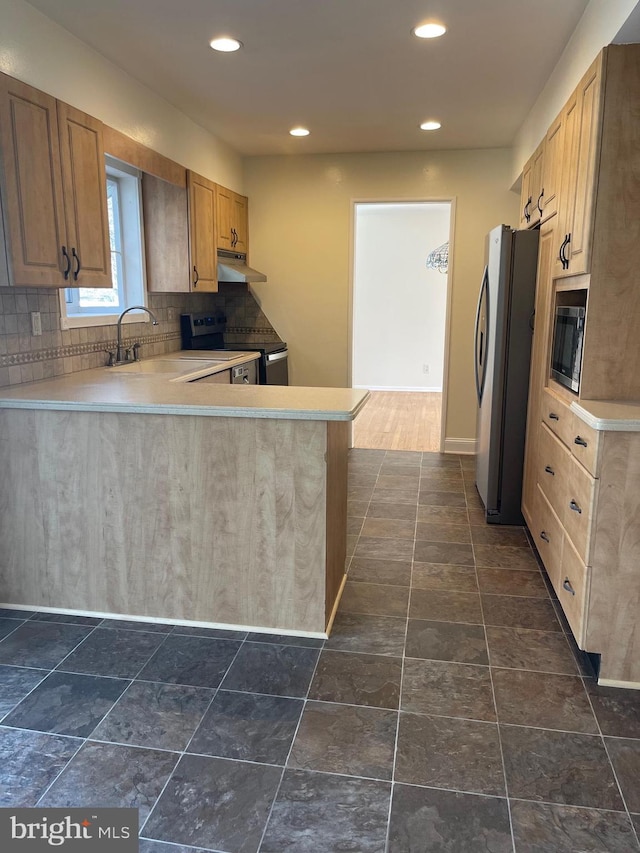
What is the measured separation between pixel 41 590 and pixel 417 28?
2948mm

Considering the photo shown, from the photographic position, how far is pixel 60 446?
245cm

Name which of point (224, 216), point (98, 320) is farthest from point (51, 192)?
point (224, 216)

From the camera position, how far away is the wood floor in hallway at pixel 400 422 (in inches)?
225

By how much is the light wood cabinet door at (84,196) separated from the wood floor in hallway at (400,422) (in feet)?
10.4

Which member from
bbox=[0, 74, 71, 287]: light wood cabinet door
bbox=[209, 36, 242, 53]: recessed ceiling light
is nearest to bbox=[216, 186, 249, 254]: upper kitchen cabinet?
bbox=[209, 36, 242, 53]: recessed ceiling light

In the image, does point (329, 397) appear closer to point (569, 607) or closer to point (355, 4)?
point (569, 607)

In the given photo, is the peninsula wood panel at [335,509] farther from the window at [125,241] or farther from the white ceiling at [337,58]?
the window at [125,241]

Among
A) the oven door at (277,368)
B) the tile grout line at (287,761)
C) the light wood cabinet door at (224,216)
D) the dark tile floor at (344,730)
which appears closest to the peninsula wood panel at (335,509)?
the dark tile floor at (344,730)

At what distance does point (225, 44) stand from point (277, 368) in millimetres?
2541

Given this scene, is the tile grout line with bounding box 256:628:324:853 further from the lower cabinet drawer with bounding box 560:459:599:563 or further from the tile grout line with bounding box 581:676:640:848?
the lower cabinet drawer with bounding box 560:459:599:563

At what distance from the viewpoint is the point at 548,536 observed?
279cm

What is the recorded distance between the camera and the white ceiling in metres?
2.61

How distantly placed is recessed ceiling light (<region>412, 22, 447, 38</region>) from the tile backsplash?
2.10 m

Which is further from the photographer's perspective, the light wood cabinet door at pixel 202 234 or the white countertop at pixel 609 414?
the light wood cabinet door at pixel 202 234
